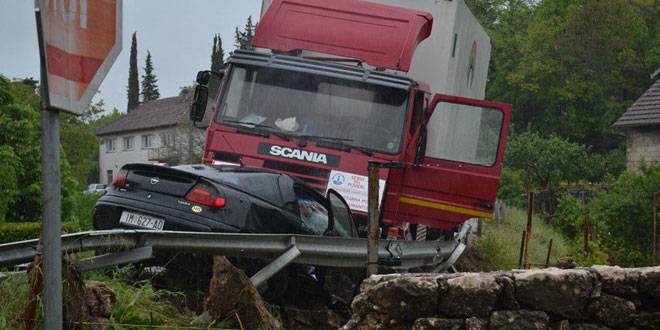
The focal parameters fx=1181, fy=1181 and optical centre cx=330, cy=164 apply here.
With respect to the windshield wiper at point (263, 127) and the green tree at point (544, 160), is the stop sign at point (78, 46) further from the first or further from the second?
the green tree at point (544, 160)

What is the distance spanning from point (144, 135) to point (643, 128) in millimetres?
38240

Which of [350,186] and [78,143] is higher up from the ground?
[350,186]

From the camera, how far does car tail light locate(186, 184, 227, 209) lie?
1018 cm

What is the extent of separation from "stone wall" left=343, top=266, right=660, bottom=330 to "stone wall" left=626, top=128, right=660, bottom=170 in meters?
38.4

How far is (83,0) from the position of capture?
3.95 m

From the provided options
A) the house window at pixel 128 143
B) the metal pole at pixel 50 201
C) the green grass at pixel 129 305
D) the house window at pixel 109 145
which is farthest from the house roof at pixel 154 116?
the metal pole at pixel 50 201

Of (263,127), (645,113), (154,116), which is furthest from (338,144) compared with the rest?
(154,116)

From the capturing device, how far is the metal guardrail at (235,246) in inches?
305

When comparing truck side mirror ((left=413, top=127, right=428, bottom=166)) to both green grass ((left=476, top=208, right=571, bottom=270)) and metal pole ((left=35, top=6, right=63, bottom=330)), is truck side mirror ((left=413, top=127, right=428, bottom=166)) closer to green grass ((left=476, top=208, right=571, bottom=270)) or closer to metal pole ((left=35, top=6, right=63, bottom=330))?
green grass ((left=476, top=208, right=571, bottom=270))

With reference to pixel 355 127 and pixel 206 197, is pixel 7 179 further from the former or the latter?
pixel 206 197

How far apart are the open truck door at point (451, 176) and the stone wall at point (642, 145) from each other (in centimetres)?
3087

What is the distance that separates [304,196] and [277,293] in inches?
54.4

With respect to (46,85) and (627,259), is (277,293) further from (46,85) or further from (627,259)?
(627,259)

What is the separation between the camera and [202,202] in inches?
401
